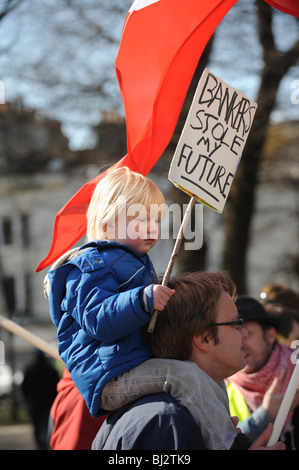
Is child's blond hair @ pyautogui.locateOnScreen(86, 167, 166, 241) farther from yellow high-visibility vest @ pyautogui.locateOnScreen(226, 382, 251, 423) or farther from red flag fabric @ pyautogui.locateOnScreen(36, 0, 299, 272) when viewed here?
yellow high-visibility vest @ pyautogui.locateOnScreen(226, 382, 251, 423)

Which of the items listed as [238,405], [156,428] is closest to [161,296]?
[156,428]

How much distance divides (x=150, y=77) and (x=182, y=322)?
120 cm

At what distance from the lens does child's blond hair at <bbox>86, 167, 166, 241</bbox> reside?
7.36 feet

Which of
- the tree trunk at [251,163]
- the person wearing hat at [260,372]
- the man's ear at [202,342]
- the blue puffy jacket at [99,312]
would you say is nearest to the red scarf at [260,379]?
the person wearing hat at [260,372]

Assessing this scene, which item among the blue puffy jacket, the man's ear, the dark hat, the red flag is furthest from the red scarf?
the red flag

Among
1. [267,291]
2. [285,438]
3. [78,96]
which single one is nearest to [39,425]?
[267,291]

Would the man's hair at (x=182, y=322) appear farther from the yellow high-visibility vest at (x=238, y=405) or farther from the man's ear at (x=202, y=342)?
the yellow high-visibility vest at (x=238, y=405)

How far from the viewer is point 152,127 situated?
2775 mm

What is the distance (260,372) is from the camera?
319cm

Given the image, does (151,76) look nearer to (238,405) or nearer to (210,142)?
(210,142)

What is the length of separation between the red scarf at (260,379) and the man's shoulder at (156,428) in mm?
1266

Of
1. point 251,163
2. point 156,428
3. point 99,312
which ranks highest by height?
point 99,312

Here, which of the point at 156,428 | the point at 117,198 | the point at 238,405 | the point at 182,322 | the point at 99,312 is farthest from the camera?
the point at 238,405

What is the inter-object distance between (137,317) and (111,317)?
0.26ft
